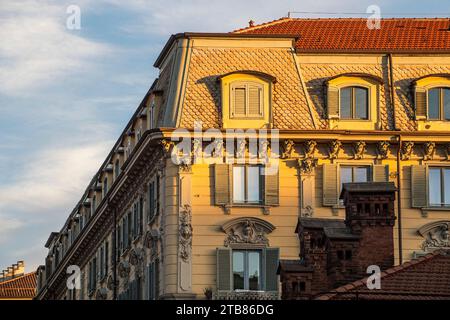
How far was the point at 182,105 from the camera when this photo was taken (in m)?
78.2

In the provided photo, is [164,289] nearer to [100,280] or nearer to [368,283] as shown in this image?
[100,280]

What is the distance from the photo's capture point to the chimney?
49.6 metres

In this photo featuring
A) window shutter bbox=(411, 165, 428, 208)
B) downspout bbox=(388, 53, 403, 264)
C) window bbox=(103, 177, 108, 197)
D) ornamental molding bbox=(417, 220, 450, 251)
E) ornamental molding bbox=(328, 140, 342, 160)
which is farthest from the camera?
window bbox=(103, 177, 108, 197)

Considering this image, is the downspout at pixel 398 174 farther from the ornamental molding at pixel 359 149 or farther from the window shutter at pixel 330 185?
the window shutter at pixel 330 185

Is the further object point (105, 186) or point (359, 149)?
point (105, 186)

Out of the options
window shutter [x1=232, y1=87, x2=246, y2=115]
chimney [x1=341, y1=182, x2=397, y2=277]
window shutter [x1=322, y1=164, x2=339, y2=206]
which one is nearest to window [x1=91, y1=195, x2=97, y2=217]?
window shutter [x1=232, y1=87, x2=246, y2=115]

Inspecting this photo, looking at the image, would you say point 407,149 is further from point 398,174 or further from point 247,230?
point 247,230

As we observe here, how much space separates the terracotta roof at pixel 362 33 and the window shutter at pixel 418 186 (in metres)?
5.75

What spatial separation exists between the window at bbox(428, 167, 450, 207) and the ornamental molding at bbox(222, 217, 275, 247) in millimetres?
7218

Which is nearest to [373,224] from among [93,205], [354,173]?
[354,173]

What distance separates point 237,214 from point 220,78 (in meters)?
5.94

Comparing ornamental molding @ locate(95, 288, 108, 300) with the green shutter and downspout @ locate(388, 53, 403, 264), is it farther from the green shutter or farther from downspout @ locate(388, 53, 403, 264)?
downspout @ locate(388, 53, 403, 264)

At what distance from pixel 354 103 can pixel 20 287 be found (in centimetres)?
11282

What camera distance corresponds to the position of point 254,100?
78625 mm
